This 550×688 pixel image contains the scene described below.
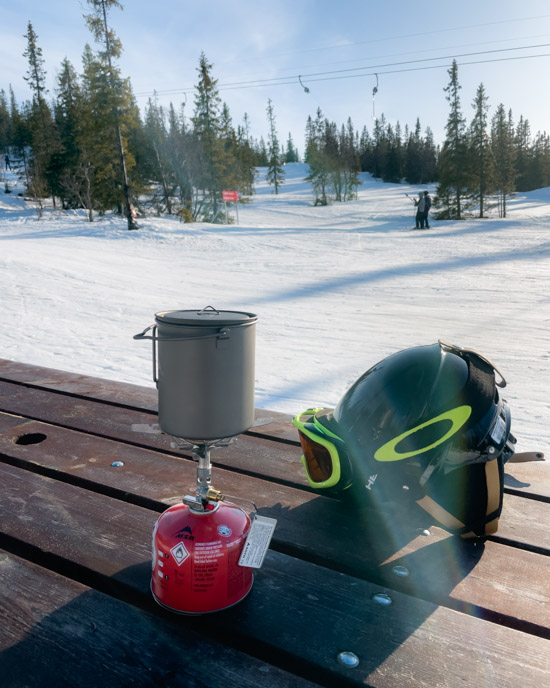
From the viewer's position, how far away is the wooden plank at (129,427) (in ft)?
5.91

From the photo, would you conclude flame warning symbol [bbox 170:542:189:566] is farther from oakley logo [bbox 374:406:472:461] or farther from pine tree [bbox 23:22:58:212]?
pine tree [bbox 23:22:58:212]

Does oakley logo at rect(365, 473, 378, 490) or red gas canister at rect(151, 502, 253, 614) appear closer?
red gas canister at rect(151, 502, 253, 614)

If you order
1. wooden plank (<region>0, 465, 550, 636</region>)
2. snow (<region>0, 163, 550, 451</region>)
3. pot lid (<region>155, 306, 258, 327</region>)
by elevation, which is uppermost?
pot lid (<region>155, 306, 258, 327</region>)

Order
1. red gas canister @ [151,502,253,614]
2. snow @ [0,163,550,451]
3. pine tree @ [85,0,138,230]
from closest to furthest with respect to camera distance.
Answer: red gas canister @ [151,502,253,614] < snow @ [0,163,550,451] < pine tree @ [85,0,138,230]

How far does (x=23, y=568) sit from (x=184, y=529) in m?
0.44

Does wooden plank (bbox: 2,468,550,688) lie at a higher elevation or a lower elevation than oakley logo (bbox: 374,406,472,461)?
lower

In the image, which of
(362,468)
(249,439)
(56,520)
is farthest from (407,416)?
(56,520)

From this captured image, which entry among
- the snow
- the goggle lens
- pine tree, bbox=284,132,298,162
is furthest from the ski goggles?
pine tree, bbox=284,132,298,162

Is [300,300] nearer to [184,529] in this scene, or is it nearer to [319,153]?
[184,529]

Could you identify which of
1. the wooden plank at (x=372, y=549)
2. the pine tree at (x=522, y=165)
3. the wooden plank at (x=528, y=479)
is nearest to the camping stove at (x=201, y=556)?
the wooden plank at (x=372, y=549)

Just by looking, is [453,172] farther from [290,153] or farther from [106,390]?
[290,153]

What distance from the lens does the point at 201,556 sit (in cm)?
112

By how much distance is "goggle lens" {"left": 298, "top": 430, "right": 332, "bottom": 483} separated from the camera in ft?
4.90

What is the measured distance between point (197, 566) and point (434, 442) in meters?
0.66
